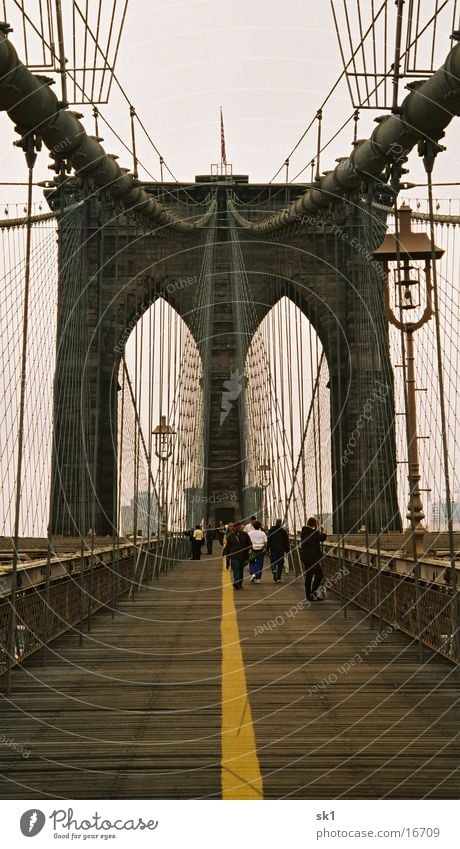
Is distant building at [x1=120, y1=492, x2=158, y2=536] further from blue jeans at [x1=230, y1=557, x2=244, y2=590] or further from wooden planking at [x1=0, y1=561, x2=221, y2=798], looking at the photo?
wooden planking at [x1=0, y1=561, x2=221, y2=798]

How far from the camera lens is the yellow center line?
3460 millimetres

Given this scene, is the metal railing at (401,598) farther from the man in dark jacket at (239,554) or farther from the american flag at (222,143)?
the american flag at (222,143)

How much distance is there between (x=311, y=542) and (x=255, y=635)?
7.42 ft

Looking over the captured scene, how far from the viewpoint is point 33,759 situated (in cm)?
391

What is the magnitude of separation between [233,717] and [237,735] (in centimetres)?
42

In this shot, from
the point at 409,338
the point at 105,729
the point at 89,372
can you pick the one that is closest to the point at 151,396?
the point at 409,338

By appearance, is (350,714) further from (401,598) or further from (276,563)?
(276,563)

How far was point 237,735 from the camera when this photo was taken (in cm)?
436

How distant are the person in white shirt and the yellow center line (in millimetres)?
6076

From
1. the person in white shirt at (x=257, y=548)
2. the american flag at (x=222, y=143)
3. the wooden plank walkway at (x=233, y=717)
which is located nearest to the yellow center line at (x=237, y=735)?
the wooden plank walkway at (x=233, y=717)

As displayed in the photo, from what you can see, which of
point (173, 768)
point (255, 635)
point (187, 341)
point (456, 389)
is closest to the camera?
point (173, 768)

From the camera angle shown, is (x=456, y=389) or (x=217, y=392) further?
(x=217, y=392)

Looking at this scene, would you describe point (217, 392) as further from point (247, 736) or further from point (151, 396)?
point (247, 736)
